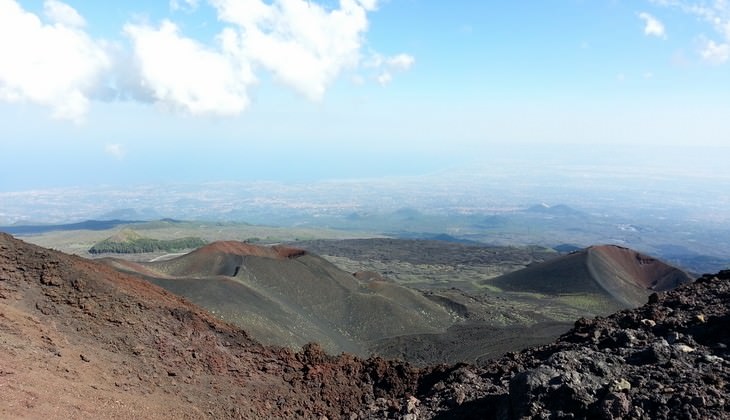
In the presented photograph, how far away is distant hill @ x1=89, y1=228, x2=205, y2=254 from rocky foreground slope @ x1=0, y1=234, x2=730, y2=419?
83021 millimetres

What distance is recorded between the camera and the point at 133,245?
3939 inches

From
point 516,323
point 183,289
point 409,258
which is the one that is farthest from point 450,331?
point 409,258

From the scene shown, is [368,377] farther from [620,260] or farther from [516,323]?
[620,260]

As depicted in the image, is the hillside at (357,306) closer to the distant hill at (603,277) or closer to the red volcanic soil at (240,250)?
the red volcanic soil at (240,250)

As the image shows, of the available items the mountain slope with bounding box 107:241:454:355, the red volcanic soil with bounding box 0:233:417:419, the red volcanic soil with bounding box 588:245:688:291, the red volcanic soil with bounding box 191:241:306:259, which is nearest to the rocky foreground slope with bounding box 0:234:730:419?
the red volcanic soil with bounding box 0:233:417:419

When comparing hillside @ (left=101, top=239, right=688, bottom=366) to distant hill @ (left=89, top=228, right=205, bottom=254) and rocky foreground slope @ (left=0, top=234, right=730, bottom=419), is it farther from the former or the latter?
distant hill @ (left=89, top=228, right=205, bottom=254)

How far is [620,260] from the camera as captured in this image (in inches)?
2729

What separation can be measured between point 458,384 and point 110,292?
42.6ft

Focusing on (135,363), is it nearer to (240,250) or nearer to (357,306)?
(357,306)

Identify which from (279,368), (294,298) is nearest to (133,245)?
(294,298)

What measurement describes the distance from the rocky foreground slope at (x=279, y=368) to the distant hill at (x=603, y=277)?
135 ft

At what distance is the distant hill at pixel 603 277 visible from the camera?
188 feet

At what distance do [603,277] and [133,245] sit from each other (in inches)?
3308

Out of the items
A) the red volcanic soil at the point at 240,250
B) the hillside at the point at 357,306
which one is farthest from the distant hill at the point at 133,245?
the red volcanic soil at the point at 240,250
